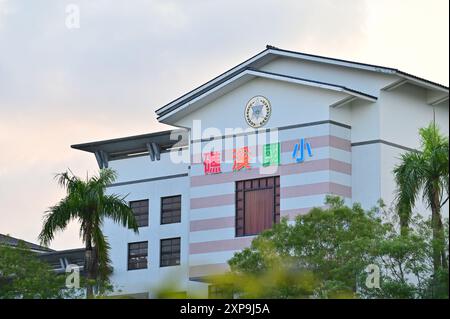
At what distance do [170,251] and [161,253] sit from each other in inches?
17.8

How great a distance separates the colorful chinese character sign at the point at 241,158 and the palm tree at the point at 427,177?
8.61 meters

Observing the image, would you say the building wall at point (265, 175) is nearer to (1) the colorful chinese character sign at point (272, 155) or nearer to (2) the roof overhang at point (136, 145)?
(1) the colorful chinese character sign at point (272, 155)

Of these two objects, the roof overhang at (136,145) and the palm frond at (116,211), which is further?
the roof overhang at (136,145)

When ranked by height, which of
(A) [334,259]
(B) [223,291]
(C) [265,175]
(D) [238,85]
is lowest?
(B) [223,291]

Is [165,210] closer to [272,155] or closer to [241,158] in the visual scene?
[241,158]

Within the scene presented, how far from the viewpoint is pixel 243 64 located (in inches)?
1928

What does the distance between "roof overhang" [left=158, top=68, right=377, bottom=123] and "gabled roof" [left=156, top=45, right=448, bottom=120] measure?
0.09 m

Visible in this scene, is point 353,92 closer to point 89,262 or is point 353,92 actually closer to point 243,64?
point 243,64

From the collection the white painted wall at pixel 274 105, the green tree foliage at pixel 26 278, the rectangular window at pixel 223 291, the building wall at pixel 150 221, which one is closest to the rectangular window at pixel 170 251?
the building wall at pixel 150 221

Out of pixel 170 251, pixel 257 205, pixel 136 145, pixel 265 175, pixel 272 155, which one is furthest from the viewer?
pixel 136 145

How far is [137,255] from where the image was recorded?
5428cm

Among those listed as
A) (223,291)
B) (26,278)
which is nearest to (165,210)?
(26,278)

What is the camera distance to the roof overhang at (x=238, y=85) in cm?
4588

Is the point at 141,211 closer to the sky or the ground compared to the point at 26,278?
closer to the sky
